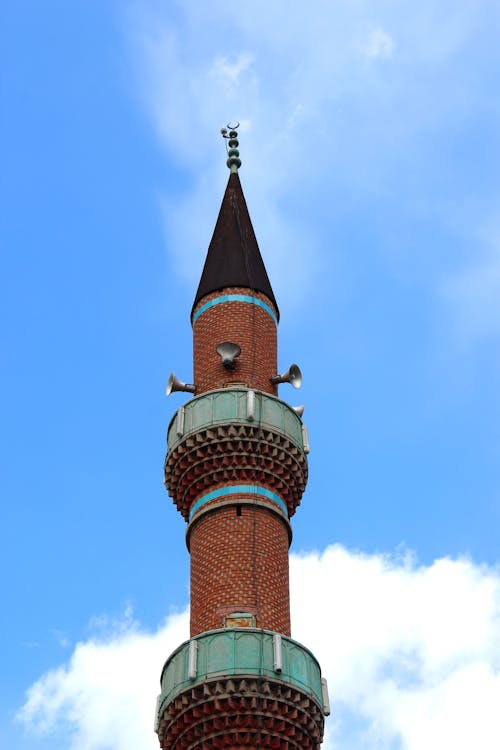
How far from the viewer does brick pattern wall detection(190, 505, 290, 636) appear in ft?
81.2

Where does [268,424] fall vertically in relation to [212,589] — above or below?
above

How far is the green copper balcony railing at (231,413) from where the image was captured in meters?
26.8

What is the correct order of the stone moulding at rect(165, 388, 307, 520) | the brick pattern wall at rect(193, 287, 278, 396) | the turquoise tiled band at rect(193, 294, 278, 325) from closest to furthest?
1. the stone moulding at rect(165, 388, 307, 520)
2. the brick pattern wall at rect(193, 287, 278, 396)
3. the turquoise tiled band at rect(193, 294, 278, 325)

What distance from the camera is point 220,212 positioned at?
1287 inches

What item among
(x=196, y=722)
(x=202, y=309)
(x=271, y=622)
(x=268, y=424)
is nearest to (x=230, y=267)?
(x=202, y=309)

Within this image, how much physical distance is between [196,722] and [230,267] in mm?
11527

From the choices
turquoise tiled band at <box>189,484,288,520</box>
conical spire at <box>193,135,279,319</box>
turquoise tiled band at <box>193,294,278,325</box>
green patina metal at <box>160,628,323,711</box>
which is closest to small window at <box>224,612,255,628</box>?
green patina metal at <box>160,628,323,711</box>

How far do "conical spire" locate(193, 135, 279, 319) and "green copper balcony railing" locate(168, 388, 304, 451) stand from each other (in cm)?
372

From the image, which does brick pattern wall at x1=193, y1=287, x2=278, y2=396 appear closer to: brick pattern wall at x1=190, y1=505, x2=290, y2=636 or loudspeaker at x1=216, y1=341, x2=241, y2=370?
loudspeaker at x1=216, y1=341, x2=241, y2=370

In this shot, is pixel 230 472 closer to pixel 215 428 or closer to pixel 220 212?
pixel 215 428

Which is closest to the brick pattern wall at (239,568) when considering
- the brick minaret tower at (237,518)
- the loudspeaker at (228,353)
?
the brick minaret tower at (237,518)

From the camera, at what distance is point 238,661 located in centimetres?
2320

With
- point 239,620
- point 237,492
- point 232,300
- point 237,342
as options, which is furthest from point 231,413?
point 239,620

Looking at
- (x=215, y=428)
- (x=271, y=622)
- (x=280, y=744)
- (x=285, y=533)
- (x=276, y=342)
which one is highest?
(x=276, y=342)
